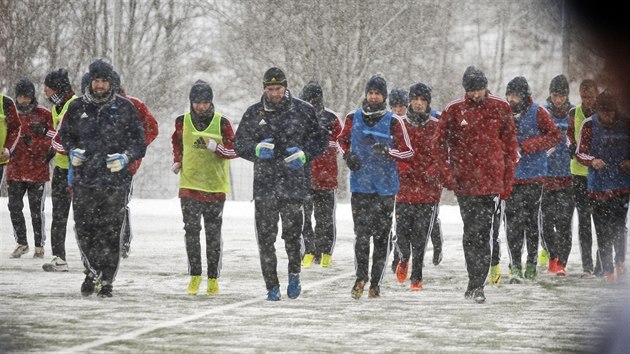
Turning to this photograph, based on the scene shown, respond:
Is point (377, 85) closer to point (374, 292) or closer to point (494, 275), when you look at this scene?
point (374, 292)

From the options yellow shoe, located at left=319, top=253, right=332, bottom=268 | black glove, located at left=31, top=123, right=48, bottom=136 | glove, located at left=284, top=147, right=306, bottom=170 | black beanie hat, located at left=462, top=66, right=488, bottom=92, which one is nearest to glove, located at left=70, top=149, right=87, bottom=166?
glove, located at left=284, top=147, right=306, bottom=170

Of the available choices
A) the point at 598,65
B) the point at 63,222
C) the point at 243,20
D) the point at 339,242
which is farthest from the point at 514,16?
the point at 63,222

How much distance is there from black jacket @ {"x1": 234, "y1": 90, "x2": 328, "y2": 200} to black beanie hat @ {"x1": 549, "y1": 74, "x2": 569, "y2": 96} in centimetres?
385

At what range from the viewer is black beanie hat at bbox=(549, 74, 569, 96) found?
14.5m

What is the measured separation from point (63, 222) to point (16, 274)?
0.85m

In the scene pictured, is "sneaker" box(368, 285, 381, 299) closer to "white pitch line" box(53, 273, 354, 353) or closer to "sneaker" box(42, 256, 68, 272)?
"white pitch line" box(53, 273, 354, 353)

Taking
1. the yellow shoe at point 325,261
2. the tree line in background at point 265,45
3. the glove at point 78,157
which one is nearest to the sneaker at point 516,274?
the yellow shoe at point 325,261

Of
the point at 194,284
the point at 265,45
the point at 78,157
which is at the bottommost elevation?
the point at 194,284

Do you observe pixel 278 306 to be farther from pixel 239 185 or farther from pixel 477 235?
pixel 239 185

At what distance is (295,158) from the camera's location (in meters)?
11.4

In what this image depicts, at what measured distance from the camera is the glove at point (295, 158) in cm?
1140

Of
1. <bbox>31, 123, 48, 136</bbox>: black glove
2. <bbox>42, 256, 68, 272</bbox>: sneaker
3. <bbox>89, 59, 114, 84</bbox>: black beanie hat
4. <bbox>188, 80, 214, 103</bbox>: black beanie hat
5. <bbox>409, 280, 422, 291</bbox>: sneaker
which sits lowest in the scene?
<bbox>409, 280, 422, 291</bbox>: sneaker

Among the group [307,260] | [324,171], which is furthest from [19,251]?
[324,171]

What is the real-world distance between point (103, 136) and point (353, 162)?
214 cm
